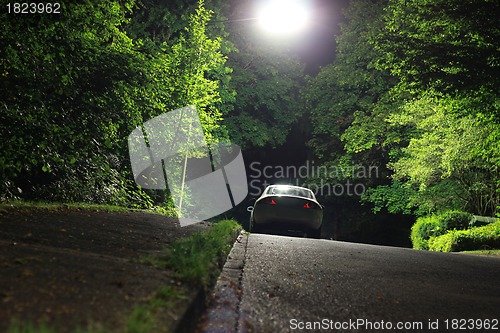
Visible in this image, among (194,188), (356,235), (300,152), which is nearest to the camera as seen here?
(194,188)

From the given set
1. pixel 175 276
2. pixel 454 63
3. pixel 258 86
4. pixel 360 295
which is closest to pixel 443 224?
pixel 454 63

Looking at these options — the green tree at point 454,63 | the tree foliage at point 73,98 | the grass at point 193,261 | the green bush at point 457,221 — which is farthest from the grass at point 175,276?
the green bush at point 457,221

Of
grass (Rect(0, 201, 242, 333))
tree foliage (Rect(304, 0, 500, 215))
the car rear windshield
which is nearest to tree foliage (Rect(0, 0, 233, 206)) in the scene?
grass (Rect(0, 201, 242, 333))

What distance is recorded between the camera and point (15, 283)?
123 inches

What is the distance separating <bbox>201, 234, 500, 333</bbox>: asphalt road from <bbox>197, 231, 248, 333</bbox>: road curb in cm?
5

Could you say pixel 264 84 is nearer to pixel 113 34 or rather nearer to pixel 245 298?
pixel 113 34

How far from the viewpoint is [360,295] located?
480 centimetres

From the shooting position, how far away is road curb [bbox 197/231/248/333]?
334 centimetres

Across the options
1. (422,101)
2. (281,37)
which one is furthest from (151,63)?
(281,37)

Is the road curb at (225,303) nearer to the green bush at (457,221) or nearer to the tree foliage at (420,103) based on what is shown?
the tree foliage at (420,103)

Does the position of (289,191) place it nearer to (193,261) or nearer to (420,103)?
(193,261)

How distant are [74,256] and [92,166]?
23.0 feet

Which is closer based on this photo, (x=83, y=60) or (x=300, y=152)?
(x=83, y=60)

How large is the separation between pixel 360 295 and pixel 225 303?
1545 millimetres
